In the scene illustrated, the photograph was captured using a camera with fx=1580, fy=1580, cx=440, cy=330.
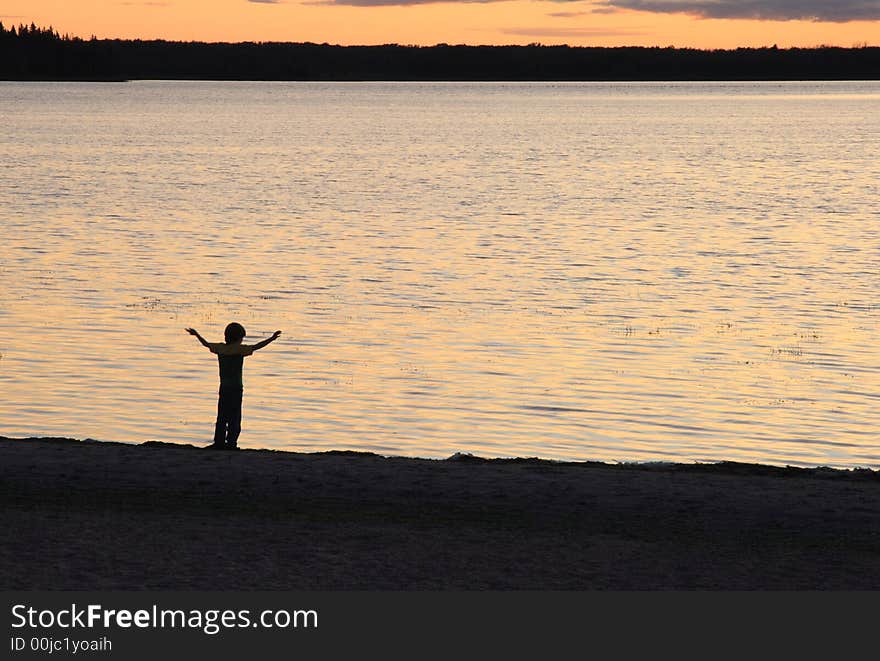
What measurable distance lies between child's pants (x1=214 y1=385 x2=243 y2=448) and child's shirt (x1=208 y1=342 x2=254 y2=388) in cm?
8

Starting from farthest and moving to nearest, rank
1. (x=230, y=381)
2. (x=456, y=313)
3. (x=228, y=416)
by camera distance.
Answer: (x=456, y=313), (x=228, y=416), (x=230, y=381)

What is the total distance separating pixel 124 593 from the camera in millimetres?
10047

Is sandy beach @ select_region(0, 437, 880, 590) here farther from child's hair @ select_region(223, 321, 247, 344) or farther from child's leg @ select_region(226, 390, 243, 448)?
child's hair @ select_region(223, 321, 247, 344)

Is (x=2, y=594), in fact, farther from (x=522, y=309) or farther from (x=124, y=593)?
(x=522, y=309)

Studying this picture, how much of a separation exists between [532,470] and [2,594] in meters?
5.86

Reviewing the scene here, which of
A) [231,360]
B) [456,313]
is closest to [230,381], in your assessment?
[231,360]

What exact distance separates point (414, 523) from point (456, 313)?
20010mm

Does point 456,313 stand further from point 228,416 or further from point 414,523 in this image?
point 414,523

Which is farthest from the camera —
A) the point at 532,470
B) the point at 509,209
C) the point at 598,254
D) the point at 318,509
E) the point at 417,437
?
the point at 509,209

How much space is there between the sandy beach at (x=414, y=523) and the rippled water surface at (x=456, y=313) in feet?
16.9

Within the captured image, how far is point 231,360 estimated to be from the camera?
51.6 feet

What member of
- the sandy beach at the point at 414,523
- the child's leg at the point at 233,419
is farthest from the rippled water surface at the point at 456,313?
the sandy beach at the point at 414,523

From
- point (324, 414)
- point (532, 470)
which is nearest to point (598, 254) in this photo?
point (324, 414)

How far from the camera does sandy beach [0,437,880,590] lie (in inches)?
427
